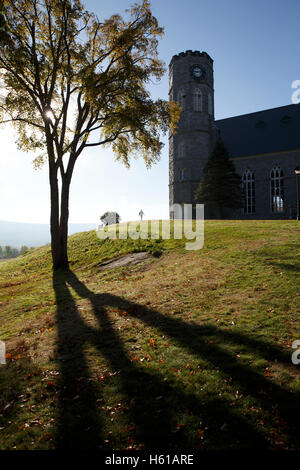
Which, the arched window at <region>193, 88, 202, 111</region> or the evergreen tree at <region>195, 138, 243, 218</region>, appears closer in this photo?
the evergreen tree at <region>195, 138, 243, 218</region>

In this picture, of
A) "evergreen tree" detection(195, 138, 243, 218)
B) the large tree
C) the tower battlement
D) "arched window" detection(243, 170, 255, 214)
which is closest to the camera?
the large tree

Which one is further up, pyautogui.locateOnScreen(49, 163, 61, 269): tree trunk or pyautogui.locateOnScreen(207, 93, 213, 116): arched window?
pyautogui.locateOnScreen(207, 93, 213, 116): arched window

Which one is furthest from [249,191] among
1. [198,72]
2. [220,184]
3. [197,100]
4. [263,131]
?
[198,72]

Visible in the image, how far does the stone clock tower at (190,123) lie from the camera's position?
4072cm

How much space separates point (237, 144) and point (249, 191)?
7074 millimetres

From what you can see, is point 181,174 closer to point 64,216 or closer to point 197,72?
point 197,72

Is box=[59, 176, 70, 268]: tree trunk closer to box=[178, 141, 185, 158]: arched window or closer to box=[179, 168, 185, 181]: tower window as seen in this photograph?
box=[179, 168, 185, 181]: tower window

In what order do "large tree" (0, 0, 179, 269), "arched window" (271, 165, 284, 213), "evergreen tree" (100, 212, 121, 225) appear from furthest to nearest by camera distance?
1. "evergreen tree" (100, 212, 121, 225)
2. "arched window" (271, 165, 284, 213)
3. "large tree" (0, 0, 179, 269)

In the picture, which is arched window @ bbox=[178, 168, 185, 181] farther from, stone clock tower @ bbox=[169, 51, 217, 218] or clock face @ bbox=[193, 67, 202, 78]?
clock face @ bbox=[193, 67, 202, 78]

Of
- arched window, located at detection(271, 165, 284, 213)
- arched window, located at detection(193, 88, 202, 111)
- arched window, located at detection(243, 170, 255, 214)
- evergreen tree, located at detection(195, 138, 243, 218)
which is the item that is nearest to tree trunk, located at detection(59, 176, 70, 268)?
evergreen tree, located at detection(195, 138, 243, 218)

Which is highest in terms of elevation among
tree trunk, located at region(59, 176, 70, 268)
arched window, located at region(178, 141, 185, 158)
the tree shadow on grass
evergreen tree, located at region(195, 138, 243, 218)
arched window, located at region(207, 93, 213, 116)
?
arched window, located at region(207, 93, 213, 116)

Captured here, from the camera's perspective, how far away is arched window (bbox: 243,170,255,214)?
3881 centimetres

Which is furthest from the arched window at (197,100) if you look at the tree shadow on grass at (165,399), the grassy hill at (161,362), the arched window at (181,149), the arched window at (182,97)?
the tree shadow on grass at (165,399)

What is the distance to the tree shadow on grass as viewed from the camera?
345cm
